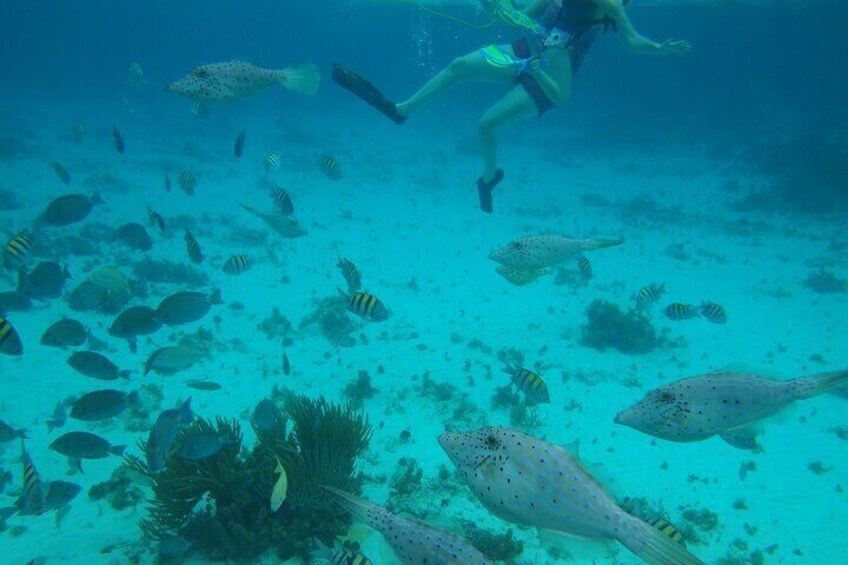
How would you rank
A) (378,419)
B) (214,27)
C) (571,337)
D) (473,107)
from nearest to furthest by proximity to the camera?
(378,419) < (571,337) < (473,107) < (214,27)

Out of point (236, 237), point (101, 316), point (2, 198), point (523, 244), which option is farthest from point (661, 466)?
point (2, 198)

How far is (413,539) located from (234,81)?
5512mm

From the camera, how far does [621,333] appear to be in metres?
11.4

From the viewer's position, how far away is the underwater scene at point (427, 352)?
432 centimetres

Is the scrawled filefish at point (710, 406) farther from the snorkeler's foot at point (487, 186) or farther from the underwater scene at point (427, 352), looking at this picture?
the snorkeler's foot at point (487, 186)

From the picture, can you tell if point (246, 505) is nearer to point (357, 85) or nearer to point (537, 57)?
point (357, 85)

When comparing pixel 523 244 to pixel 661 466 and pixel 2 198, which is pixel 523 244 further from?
pixel 2 198

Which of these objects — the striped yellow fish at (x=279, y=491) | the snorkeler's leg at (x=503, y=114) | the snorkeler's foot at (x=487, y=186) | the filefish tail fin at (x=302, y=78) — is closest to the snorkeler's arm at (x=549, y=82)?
the snorkeler's leg at (x=503, y=114)

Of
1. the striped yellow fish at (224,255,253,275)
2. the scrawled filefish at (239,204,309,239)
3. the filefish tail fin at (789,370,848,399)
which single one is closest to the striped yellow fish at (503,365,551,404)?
the filefish tail fin at (789,370,848,399)

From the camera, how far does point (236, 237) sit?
58.7 ft

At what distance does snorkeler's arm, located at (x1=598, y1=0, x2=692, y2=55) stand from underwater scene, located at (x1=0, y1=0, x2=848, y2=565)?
2.1 inches

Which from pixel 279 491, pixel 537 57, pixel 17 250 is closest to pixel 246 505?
pixel 279 491

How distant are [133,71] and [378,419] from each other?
15034 mm

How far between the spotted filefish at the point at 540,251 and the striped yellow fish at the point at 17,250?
7566mm
